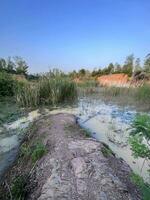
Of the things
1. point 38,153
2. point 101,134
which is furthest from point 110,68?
point 38,153

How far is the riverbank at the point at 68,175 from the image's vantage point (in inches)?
84.6

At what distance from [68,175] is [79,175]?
0.37 ft

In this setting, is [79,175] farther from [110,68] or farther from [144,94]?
[110,68]

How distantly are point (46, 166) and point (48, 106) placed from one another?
6.53m

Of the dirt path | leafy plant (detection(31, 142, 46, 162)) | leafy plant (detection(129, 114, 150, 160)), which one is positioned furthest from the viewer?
leafy plant (detection(31, 142, 46, 162))

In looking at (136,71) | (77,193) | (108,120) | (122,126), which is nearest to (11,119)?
(108,120)

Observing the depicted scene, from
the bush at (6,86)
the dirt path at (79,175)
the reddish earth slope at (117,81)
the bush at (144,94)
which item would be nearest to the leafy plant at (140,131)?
the dirt path at (79,175)

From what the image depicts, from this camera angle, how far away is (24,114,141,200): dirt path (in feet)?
6.93

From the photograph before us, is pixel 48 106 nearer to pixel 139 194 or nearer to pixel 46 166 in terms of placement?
pixel 46 166

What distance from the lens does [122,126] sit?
5992 mm

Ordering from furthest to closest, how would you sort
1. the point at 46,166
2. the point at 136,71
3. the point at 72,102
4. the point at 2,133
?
the point at 136,71 < the point at 72,102 < the point at 2,133 < the point at 46,166

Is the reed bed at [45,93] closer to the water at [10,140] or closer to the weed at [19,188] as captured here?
the water at [10,140]

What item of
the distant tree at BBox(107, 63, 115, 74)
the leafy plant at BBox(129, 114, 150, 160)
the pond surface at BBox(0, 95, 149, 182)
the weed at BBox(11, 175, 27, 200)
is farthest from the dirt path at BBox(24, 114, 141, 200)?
the distant tree at BBox(107, 63, 115, 74)

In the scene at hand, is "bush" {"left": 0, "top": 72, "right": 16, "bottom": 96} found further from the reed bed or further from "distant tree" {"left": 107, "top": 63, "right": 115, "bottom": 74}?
"distant tree" {"left": 107, "top": 63, "right": 115, "bottom": 74}
